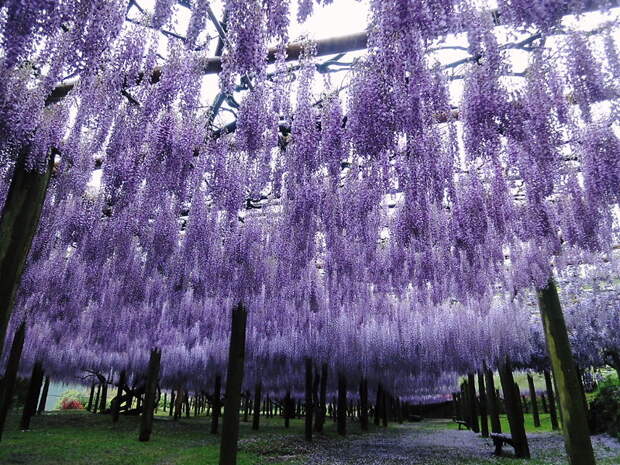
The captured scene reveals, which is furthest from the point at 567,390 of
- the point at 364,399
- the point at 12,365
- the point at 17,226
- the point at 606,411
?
the point at 364,399

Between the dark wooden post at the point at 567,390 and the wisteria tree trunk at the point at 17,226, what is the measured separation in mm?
7711

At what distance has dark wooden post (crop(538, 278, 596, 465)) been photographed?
6.88 meters

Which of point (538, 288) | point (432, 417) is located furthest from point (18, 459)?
point (432, 417)

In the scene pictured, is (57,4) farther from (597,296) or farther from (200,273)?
(597,296)

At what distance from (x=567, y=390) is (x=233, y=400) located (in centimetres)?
565

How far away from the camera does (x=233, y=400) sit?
324 inches

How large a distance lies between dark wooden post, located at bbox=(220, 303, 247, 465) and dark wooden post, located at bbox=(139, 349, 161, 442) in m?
6.43

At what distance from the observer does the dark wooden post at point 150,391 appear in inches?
540

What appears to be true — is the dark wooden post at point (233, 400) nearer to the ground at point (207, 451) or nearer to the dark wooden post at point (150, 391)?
the ground at point (207, 451)

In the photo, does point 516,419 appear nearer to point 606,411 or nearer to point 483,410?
point 483,410

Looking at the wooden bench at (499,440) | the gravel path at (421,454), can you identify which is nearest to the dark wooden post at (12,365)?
the gravel path at (421,454)

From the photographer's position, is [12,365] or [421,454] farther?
[421,454]

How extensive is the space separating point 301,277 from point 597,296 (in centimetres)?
978

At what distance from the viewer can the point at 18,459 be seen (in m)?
10.2
